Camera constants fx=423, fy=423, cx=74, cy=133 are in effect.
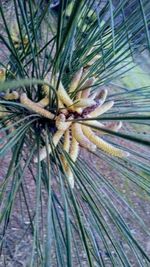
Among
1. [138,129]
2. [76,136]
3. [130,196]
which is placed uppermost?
[76,136]

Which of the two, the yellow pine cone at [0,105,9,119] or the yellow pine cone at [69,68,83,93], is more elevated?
the yellow pine cone at [69,68,83,93]

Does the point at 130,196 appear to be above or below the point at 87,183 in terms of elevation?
below

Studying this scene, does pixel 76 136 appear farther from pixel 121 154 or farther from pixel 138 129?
pixel 138 129

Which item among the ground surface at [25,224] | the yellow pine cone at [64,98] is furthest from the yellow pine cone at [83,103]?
the ground surface at [25,224]

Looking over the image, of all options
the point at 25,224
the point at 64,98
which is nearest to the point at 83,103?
the point at 64,98

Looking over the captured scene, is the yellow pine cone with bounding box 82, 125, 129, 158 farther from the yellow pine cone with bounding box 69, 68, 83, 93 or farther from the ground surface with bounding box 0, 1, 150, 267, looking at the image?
the ground surface with bounding box 0, 1, 150, 267

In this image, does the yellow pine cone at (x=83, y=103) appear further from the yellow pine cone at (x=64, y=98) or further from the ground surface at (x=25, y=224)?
the ground surface at (x=25, y=224)

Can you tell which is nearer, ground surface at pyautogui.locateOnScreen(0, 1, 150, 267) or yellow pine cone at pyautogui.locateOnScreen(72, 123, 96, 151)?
yellow pine cone at pyautogui.locateOnScreen(72, 123, 96, 151)

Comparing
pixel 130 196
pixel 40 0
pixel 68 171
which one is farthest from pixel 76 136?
pixel 130 196

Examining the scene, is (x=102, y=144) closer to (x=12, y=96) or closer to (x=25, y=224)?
(x=12, y=96)

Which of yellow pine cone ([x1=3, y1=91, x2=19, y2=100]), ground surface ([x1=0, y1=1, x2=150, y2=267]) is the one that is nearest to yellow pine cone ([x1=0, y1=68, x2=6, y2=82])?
yellow pine cone ([x1=3, y1=91, x2=19, y2=100])

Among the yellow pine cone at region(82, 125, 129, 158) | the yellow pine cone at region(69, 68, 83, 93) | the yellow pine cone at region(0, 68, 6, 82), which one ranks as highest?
the yellow pine cone at region(0, 68, 6, 82)
